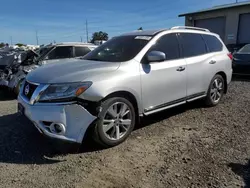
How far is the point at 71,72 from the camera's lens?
375cm

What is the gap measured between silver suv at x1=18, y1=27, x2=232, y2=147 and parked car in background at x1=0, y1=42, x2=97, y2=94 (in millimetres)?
3262

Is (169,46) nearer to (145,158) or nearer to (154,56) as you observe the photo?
(154,56)

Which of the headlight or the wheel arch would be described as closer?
the headlight

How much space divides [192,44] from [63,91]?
3.01 meters

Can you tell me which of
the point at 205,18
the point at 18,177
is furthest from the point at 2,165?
the point at 205,18

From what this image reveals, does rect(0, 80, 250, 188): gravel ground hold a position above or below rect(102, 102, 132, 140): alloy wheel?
below

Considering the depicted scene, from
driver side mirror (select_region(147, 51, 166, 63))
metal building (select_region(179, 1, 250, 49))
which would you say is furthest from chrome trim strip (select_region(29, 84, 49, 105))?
metal building (select_region(179, 1, 250, 49))

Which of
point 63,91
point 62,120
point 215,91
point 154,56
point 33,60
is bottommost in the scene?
point 215,91

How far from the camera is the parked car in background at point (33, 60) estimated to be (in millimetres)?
7293

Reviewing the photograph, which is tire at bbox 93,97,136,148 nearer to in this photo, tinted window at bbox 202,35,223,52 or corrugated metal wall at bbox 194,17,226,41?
tinted window at bbox 202,35,223,52

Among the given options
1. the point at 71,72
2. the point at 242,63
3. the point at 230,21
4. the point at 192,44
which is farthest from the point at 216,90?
the point at 230,21

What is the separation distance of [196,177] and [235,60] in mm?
8325

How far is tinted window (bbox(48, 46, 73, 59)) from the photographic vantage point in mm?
8548

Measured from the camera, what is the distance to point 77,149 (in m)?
3.78
